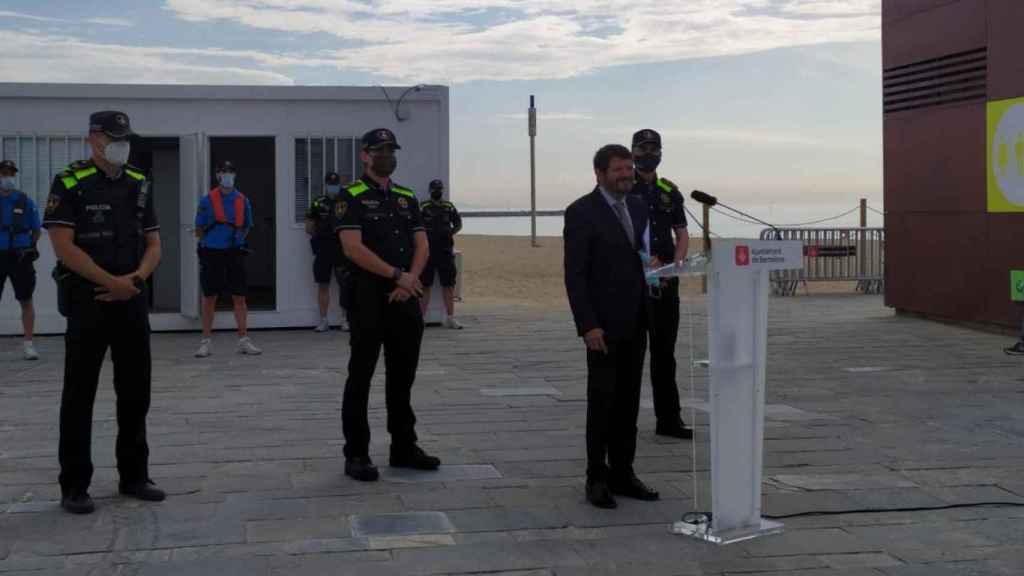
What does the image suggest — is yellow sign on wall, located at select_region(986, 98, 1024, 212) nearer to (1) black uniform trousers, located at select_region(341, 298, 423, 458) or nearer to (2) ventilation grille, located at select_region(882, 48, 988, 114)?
(2) ventilation grille, located at select_region(882, 48, 988, 114)

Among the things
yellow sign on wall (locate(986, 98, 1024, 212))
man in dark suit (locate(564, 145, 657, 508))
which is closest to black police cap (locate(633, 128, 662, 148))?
man in dark suit (locate(564, 145, 657, 508))

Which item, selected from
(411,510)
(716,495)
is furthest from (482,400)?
(716,495)

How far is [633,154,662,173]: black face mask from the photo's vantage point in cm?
783

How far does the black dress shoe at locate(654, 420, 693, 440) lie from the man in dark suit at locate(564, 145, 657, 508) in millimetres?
1706

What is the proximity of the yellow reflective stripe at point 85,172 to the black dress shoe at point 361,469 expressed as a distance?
2050mm

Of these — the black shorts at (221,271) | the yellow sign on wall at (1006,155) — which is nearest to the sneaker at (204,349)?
the black shorts at (221,271)

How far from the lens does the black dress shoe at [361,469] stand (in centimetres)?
669

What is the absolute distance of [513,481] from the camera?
674 centimetres

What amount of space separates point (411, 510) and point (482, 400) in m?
3.59

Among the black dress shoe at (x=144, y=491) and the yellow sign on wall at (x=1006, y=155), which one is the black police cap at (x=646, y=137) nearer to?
the black dress shoe at (x=144, y=491)

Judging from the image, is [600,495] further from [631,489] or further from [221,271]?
[221,271]

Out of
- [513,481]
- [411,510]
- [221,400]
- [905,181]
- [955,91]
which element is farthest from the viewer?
[905,181]

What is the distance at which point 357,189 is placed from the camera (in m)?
6.85

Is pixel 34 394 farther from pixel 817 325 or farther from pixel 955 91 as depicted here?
pixel 955 91
